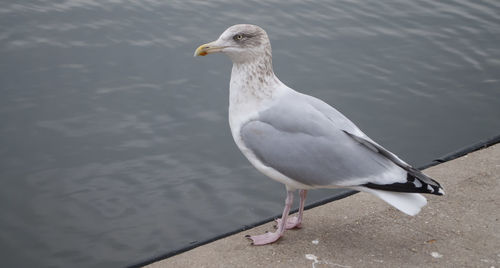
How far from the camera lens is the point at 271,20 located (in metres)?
7.95

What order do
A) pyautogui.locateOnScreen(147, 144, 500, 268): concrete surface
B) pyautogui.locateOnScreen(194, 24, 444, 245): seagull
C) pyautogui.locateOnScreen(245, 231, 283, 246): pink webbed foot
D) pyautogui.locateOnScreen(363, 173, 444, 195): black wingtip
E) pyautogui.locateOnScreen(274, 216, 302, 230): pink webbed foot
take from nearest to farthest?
pyautogui.locateOnScreen(363, 173, 444, 195): black wingtip < pyautogui.locateOnScreen(194, 24, 444, 245): seagull < pyautogui.locateOnScreen(147, 144, 500, 268): concrete surface < pyautogui.locateOnScreen(245, 231, 283, 246): pink webbed foot < pyautogui.locateOnScreen(274, 216, 302, 230): pink webbed foot

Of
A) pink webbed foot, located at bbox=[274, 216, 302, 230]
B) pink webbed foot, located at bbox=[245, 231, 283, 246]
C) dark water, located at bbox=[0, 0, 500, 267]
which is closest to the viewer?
pink webbed foot, located at bbox=[245, 231, 283, 246]

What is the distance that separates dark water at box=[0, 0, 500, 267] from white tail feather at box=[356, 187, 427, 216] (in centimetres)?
173

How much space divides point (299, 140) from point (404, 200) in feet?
2.32

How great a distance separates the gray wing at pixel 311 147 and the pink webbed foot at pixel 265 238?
1.54ft

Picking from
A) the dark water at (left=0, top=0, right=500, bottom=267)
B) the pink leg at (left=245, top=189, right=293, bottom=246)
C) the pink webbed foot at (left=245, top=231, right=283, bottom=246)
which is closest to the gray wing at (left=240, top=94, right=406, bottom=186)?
the pink leg at (left=245, top=189, right=293, bottom=246)

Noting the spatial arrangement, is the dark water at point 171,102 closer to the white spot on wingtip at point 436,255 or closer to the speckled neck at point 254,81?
the speckled neck at point 254,81

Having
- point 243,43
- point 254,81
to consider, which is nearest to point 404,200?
point 254,81

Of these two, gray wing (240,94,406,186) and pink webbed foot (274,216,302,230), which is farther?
pink webbed foot (274,216,302,230)

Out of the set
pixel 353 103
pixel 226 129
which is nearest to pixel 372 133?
pixel 353 103

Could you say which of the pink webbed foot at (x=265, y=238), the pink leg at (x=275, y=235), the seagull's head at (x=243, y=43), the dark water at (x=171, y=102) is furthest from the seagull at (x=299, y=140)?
the dark water at (x=171, y=102)

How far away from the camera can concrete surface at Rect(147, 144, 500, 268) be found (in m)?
3.60

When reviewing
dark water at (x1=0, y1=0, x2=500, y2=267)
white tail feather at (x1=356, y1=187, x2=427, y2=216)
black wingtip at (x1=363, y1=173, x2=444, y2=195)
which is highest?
black wingtip at (x1=363, y1=173, x2=444, y2=195)

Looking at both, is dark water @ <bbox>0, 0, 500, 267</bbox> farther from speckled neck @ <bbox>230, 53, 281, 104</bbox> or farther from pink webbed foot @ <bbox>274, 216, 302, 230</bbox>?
speckled neck @ <bbox>230, 53, 281, 104</bbox>
